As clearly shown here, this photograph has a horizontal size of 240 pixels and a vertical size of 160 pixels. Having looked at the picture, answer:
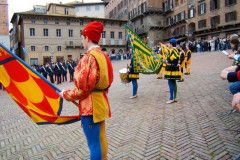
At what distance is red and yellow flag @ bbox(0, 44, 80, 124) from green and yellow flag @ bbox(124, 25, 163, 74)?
4.06 m

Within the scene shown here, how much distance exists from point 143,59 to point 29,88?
4.50 m

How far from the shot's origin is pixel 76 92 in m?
2.29

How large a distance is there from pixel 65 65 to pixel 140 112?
1379 cm

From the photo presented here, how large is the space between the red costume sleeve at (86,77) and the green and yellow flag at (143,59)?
4235mm

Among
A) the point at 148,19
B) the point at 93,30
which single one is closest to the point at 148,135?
the point at 93,30

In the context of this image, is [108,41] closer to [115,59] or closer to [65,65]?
[115,59]

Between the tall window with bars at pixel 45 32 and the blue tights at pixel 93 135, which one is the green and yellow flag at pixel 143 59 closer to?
the blue tights at pixel 93 135

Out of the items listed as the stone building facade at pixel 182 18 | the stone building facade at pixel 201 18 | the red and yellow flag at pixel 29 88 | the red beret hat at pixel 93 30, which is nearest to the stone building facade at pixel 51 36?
the stone building facade at pixel 182 18

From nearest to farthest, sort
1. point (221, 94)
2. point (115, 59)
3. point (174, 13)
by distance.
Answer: point (221, 94)
point (115, 59)
point (174, 13)

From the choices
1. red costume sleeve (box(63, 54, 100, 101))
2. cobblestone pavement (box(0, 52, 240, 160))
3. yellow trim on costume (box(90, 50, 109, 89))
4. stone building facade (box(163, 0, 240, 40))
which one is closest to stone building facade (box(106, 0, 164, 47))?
stone building facade (box(163, 0, 240, 40))

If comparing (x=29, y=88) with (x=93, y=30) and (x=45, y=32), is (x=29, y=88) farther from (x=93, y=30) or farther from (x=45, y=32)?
(x=45, y=32)

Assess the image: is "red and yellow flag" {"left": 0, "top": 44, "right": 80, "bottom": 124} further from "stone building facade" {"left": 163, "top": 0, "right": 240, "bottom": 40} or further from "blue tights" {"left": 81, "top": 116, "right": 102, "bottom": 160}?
"stone building facade" {"left": 163, "top": 0, "right": 240, "bottom": 40}

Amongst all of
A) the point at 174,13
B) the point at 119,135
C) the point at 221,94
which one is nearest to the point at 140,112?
the point at 119,135

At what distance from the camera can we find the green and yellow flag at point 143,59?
650 cm
